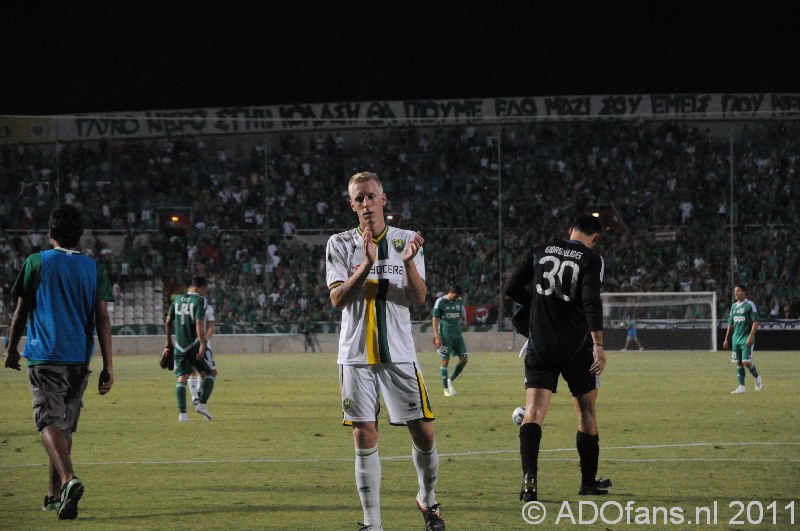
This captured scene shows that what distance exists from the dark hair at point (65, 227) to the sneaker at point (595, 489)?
436 cm

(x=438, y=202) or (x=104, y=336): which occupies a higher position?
(x=438, y=202)

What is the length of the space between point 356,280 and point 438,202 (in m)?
39.6

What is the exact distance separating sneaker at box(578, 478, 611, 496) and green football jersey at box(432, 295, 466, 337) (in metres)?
13.7

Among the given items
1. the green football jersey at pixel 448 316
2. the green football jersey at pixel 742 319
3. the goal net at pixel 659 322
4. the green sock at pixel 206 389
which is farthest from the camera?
the goal net at pixel 659 322

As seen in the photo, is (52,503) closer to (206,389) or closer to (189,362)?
(189,362)

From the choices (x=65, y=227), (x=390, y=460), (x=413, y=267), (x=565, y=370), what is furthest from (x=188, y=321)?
(x=413, y=267)

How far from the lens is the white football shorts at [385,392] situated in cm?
676

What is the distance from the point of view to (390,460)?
11273 millimetres

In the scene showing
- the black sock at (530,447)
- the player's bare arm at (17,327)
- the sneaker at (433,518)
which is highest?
the player's bare arm at (17,327)

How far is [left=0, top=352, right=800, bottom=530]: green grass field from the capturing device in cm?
812

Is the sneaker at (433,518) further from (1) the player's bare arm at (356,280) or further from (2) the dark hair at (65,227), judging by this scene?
(2) the dark hair at (65,227)

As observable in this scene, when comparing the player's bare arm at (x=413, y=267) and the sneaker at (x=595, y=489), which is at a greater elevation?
the player's bare arm at (x=413, y=267)

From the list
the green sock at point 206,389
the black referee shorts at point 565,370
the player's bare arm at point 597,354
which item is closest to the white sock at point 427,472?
the black referee shorts at point 565,370

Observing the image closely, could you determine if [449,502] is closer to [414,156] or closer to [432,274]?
[432,274]
